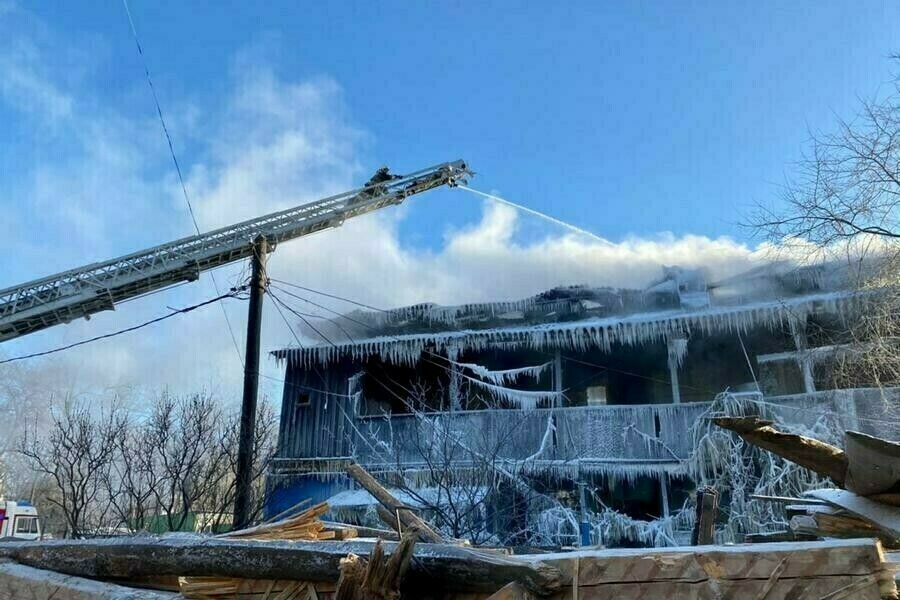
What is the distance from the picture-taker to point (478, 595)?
2504 millimetres

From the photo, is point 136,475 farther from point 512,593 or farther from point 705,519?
point 512,593

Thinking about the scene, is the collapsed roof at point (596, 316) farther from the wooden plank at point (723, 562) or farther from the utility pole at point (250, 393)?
the wooden plank at point (723, 562)

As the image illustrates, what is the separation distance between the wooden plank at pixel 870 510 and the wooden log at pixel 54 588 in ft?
11.6

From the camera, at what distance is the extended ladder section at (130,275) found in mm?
15719

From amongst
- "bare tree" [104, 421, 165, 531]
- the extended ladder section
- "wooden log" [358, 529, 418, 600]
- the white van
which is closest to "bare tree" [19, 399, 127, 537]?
"bare tree" [104, 421, 165, 531]

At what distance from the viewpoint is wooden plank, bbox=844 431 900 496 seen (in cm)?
351

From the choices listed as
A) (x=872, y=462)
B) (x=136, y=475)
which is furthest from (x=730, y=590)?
(x=136, y=475)

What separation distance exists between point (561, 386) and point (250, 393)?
9.76m

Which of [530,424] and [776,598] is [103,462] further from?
[776,598]

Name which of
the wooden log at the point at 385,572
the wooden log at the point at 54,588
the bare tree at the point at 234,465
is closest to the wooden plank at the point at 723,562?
the wooden log at the point at 385,572

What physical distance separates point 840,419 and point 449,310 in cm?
1076

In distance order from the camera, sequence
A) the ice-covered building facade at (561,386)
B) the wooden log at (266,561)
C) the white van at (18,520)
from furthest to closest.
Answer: the white van at (18,520) < the ice-covered building facade at (561,386) < the wooden log at (266,561)

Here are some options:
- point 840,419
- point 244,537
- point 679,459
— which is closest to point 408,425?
point 679,459

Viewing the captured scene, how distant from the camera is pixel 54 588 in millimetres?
3617
